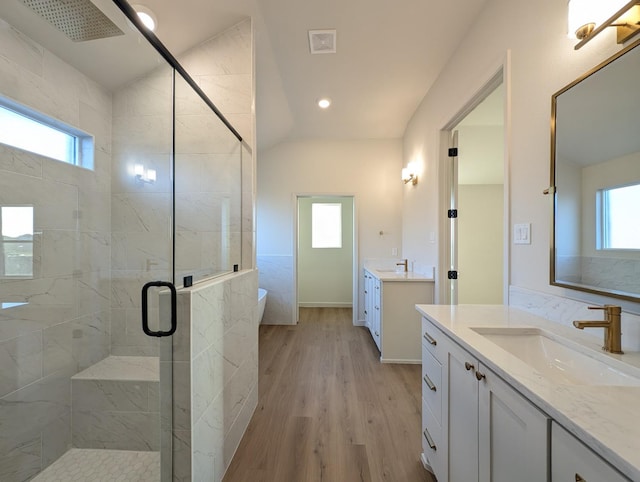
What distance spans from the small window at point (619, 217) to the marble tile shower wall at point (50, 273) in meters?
2.59

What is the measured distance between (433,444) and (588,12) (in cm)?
198

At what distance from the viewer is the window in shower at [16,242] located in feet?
4.59

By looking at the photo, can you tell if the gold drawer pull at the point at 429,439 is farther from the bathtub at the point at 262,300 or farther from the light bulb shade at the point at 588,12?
the bathtub at the point at 262,300

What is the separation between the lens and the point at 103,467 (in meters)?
1.49

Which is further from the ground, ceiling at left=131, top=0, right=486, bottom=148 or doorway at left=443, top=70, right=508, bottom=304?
ceiling at left=131, top=0, right=486, bottom=148

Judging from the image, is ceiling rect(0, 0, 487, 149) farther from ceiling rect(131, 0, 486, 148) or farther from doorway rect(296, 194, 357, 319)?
doorway rect(296, 194, 357, 319)

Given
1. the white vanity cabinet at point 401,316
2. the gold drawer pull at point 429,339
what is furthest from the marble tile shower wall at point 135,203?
the white vanity cabinet at point 401,316

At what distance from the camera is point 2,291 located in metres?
1.40

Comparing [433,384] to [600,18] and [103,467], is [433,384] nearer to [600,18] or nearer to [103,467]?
[600,18]

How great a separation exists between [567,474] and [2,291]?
7.49ft

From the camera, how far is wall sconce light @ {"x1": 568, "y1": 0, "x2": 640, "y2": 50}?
36.5 inches

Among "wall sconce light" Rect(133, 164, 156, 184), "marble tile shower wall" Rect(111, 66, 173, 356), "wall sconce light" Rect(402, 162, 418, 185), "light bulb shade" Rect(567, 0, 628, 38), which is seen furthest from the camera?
"wall sconce light" Rect(402, 162, 418, 185)

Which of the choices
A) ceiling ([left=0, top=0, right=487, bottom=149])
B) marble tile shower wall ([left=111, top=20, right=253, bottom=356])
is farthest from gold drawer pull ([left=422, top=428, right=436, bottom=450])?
ceiling ([left=0, top=0, right=487, bottom=149])

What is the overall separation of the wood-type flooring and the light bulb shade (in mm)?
2183
